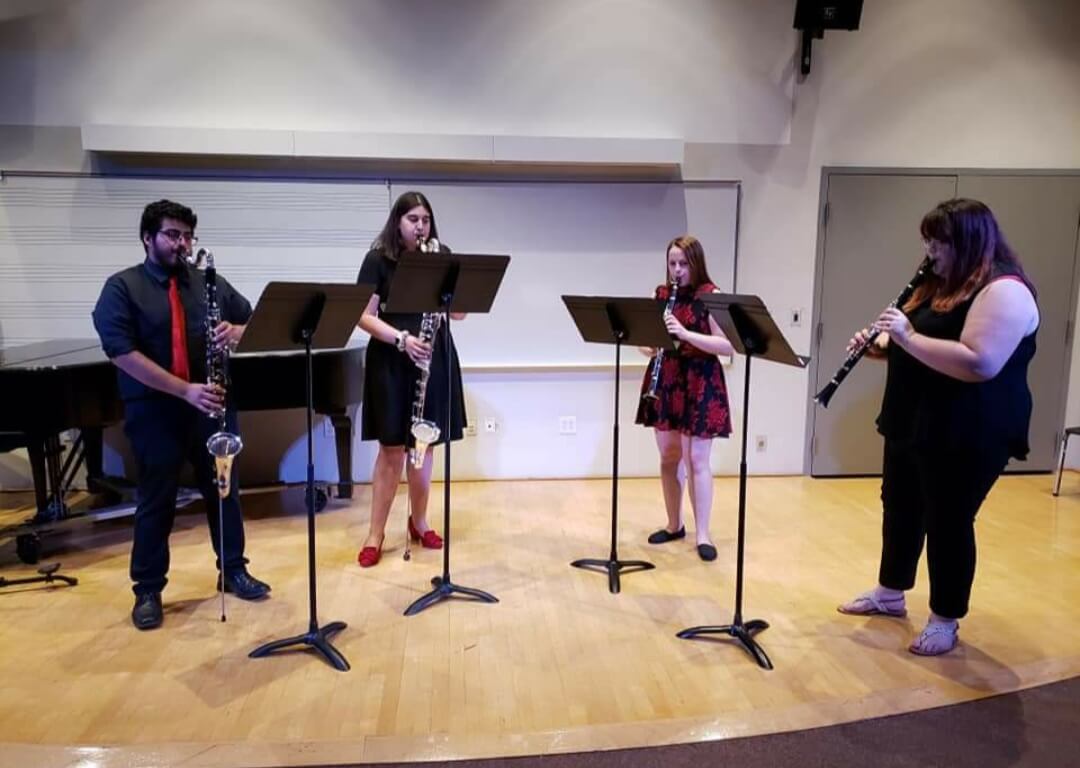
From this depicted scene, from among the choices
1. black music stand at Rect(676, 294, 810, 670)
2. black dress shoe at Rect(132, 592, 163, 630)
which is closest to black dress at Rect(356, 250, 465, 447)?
black dress shoe at Rect(132, 592, 163, 630)

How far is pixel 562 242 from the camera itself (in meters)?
4.67

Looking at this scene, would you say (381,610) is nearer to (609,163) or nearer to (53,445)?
(53,445)

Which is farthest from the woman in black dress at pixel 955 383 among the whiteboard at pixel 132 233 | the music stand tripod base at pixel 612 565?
the whiteboard at pixel 132 233

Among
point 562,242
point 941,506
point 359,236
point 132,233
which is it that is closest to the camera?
point 941,506

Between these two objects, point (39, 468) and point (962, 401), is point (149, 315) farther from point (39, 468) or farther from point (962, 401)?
point (962, 401)

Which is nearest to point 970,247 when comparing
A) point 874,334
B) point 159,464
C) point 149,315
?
point 874,334

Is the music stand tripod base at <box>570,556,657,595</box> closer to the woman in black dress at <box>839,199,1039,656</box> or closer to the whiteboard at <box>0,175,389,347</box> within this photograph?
the woman in black dress at <box>839,199,1039,656</box>

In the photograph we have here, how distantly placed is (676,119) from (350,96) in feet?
6.53

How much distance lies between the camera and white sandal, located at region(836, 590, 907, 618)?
2.90 metres

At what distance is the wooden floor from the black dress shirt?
0.96m

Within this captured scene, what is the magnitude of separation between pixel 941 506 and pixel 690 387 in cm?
115

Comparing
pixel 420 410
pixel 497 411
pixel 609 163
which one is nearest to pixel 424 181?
pixel 609 163

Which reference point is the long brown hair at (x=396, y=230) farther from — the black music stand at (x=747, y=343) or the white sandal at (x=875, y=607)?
the white sandal at (x=875, y=607)

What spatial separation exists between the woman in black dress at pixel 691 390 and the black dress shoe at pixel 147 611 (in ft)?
6.97
